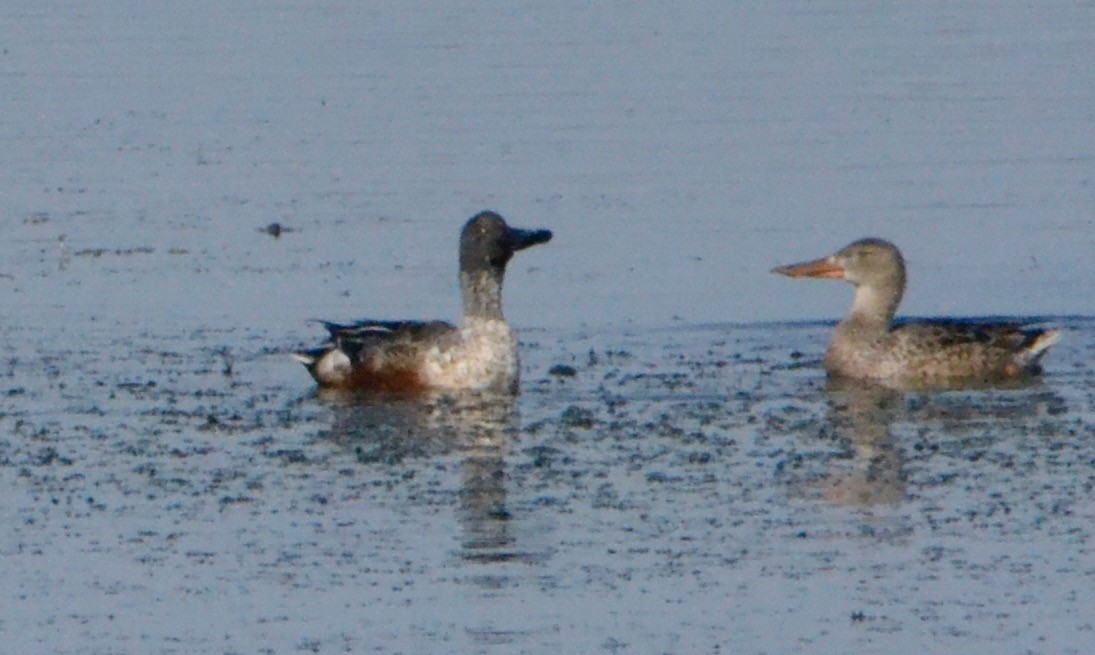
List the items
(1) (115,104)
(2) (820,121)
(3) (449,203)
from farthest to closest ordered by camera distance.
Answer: (1) (115,104) < (2) (820,121) < (3) (449,203)

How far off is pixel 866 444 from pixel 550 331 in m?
3.34

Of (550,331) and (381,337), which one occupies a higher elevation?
(550,331)

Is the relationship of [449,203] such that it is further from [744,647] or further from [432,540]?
[744,647]

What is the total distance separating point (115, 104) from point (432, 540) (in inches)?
564

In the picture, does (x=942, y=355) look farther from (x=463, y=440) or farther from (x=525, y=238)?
(x=463, y=440)

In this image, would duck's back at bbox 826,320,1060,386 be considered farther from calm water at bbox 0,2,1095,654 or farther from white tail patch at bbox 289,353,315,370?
white tail patch at bbox 289,353,315,370

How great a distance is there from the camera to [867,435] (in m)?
12.2

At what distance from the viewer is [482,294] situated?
13867 millimetres

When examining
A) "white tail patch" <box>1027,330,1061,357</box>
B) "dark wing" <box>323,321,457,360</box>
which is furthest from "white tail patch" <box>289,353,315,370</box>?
"white tail patch" <box>1027,330,1061,357</box>

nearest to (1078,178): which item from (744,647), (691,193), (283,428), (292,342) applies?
(691,193)

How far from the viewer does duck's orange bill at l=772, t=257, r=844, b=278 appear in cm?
1490

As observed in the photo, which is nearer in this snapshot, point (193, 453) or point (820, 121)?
point (193, 453)

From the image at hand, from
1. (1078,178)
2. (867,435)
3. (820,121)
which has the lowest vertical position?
(867,435)

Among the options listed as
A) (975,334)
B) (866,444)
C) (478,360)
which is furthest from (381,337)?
(975,334)
